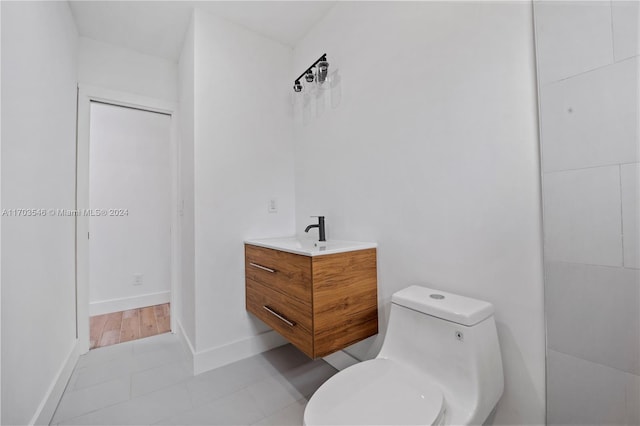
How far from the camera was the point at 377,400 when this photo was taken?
2.95 feet

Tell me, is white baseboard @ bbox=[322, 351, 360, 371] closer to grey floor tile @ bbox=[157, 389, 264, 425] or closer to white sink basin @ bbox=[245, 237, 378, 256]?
grey floor tile @ bbox=[157, 389, 264, 425]

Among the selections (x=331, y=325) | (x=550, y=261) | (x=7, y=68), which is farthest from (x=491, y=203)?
(x=7, y=68)

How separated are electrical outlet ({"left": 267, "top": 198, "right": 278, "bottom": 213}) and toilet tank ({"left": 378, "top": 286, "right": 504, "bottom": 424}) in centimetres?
130

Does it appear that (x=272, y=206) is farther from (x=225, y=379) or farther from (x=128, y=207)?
(x=128, y=207)

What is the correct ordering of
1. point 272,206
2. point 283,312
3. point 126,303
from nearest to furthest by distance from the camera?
point 283,312 < point 272,206 < point 126,303

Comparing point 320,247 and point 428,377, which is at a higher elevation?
point 320,247

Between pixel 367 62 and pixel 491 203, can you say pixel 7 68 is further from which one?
pixel 491 203

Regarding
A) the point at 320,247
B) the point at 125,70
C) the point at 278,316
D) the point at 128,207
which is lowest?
the point at 278,316

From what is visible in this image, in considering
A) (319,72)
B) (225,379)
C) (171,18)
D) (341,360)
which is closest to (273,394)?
(225,379)

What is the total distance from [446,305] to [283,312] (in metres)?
0.90

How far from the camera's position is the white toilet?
0.85 metres

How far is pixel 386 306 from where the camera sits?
5.07 feet

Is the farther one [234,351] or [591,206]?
[234,351]

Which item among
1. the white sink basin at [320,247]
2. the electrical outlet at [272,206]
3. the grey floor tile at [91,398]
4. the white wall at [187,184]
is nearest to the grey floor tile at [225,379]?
the white wall at [187,184]
